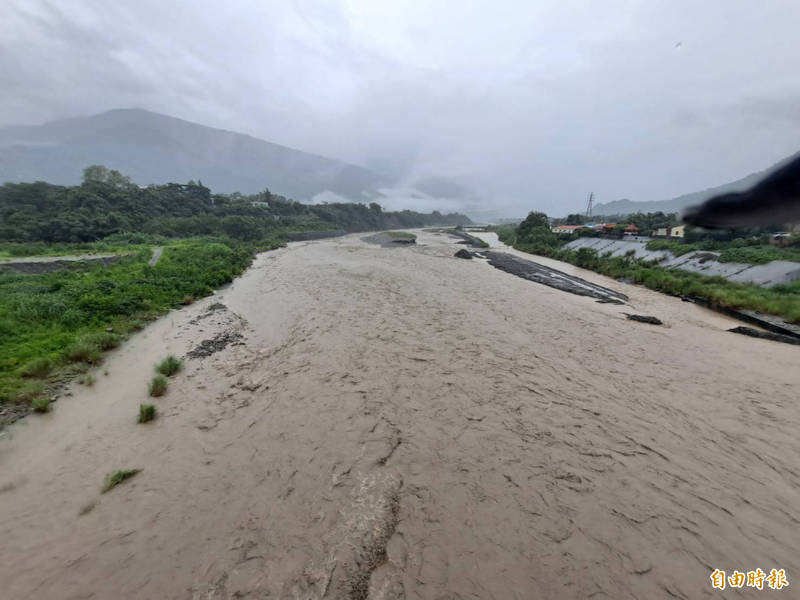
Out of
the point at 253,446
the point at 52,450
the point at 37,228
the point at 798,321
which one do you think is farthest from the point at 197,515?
the point at 37,228

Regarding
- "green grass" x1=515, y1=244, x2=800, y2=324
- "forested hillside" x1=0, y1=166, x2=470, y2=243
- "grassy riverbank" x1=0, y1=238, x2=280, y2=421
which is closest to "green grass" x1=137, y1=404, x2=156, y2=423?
"grassy riverbank" x1=0, y1=238, x2=280, y2=421

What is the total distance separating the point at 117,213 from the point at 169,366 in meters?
34.9

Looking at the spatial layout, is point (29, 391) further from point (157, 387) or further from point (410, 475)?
point (410, 475)

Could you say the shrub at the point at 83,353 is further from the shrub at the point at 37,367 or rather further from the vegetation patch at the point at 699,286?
the vegetation patch at the point at 699,286

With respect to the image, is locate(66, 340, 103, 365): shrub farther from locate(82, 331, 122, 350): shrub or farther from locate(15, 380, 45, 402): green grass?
locate(15, 380, 45, 402): green grass

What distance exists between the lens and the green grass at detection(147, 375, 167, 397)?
239 inches

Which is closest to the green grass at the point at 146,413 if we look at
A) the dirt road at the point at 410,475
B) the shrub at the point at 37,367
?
the dirt road at the point at 410,475

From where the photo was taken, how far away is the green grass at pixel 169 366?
22.4 feet

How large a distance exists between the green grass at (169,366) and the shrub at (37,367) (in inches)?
74.7

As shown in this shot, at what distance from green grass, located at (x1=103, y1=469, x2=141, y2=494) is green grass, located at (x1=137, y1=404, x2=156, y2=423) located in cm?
125

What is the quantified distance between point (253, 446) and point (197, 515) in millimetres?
1172

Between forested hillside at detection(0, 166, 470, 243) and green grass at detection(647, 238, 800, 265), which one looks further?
forested hillside at detection(0, 166, 470, 243)

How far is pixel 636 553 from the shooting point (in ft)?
10.6

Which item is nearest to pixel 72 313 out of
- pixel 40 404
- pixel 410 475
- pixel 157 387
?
pixel 40 404
